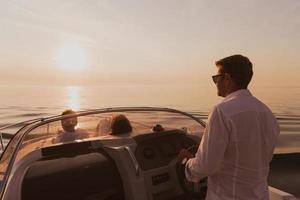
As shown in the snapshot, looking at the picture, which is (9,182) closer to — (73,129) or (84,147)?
(84,147)

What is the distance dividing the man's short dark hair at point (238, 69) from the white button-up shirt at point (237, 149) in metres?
0.07

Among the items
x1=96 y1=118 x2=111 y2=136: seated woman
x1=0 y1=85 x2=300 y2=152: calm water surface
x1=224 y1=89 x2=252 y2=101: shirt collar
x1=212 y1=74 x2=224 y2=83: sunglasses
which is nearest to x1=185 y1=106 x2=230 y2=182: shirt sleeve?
x1=224 y1=89 x2=252 y2=101: shirt collar

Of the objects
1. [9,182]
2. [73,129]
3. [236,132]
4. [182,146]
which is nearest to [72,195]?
[73,129]

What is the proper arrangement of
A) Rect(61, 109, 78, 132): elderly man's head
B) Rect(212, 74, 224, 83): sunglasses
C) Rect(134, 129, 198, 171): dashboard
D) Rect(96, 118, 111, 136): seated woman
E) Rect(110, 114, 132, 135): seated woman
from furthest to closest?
Rect(96, 118, 111, 136): seated woman < Rect(110, 114, 132, 135): seated woman < Rect(134, 129, 198, 171): dashboard < Rect(61, 109, 78, 132): elderly man's head < Rect(212, 74, 224, 83): sunglasses

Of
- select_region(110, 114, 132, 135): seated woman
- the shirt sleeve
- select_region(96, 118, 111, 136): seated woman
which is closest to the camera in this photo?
the shirt sleeve

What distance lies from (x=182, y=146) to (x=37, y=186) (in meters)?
1.58

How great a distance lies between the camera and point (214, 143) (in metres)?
2.20

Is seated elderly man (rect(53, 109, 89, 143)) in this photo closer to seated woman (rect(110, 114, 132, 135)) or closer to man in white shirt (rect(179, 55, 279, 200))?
seated woman (rect(110, 114, 132, 135))

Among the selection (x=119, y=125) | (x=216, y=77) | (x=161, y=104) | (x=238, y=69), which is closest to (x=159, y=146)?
(x=119, y=125)

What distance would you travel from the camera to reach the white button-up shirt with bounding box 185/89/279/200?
86.7 inches

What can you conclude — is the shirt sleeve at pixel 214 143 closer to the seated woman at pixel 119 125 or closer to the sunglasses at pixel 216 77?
the sunglasses at pixel 216 77

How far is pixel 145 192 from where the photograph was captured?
3.33 metres

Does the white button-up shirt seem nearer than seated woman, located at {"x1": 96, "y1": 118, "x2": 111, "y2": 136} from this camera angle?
Yes

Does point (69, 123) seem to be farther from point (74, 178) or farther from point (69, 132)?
point (74, 178)
